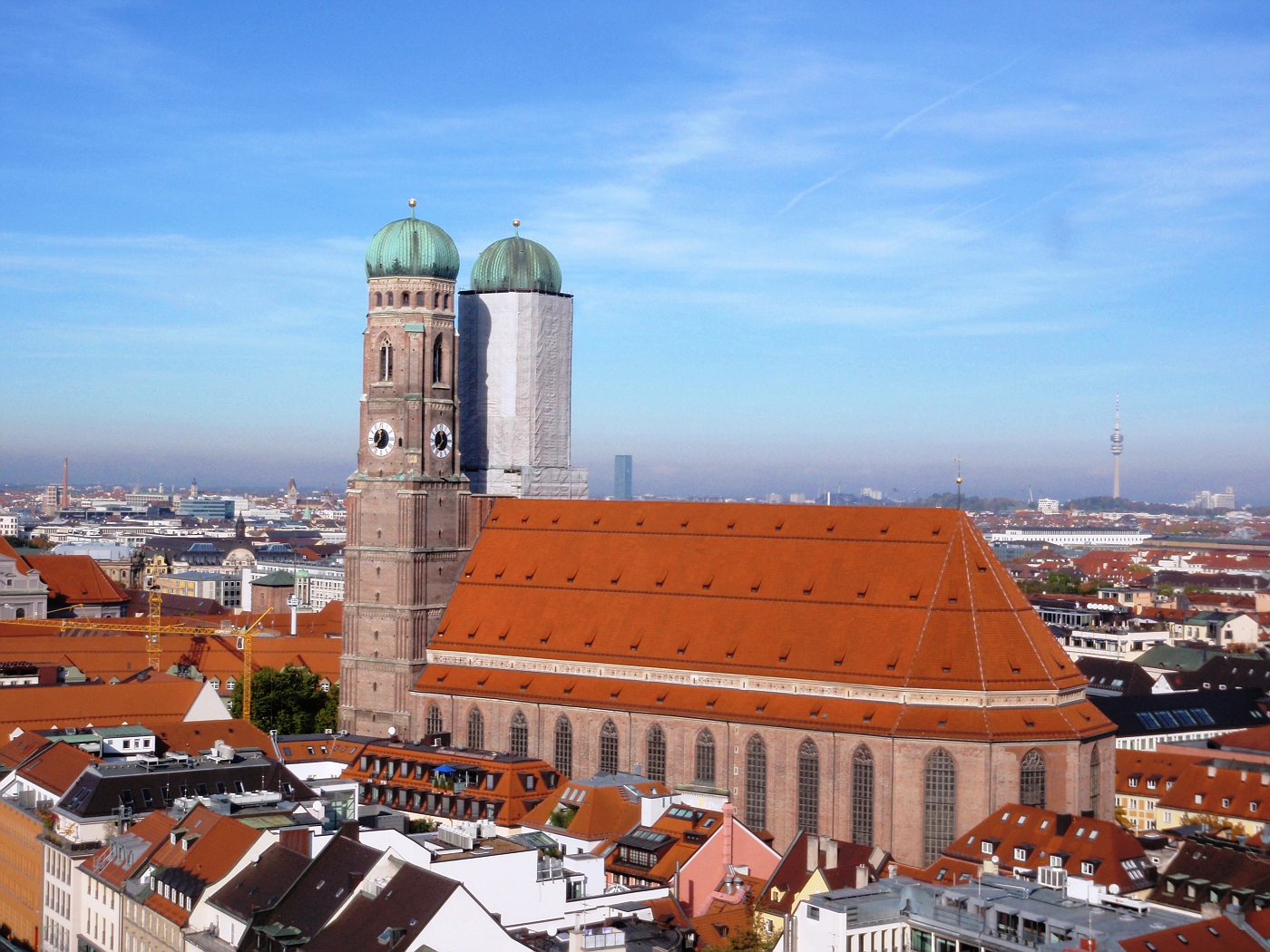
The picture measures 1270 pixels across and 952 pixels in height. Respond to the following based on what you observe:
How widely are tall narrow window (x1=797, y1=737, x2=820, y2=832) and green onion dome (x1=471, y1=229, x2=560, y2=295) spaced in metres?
42.3

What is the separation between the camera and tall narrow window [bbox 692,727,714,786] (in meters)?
88.1

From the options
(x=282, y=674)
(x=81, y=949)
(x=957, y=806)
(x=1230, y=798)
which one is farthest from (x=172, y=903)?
(x=1230, y=798)

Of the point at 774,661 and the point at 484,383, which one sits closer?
the point at 774,661

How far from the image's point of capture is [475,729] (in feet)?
320

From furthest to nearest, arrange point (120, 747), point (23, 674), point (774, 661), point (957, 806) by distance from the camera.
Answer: point (23, 674)
point (120, 747)
point (774, 661)
point (957, 806)

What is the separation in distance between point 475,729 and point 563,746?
652cm

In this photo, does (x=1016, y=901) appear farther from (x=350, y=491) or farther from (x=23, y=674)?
(x=23, y=674)

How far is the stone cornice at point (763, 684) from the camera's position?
8169cm

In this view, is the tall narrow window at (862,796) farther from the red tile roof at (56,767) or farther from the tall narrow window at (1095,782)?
the red tile roof at (56,767)

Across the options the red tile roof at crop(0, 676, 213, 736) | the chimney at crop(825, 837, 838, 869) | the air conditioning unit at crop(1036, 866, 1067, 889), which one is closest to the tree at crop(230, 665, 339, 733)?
the red tile roof at crop(0, 676, 213, 736)

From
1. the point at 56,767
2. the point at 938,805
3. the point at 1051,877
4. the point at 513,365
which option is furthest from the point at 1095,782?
the point at 56,767

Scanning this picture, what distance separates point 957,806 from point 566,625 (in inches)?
1009

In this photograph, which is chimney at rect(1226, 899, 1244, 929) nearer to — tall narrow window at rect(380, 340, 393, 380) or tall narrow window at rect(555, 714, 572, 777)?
tall narrow window at rect(555, 714, 572, 777)

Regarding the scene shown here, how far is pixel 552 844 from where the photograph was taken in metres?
68.5
